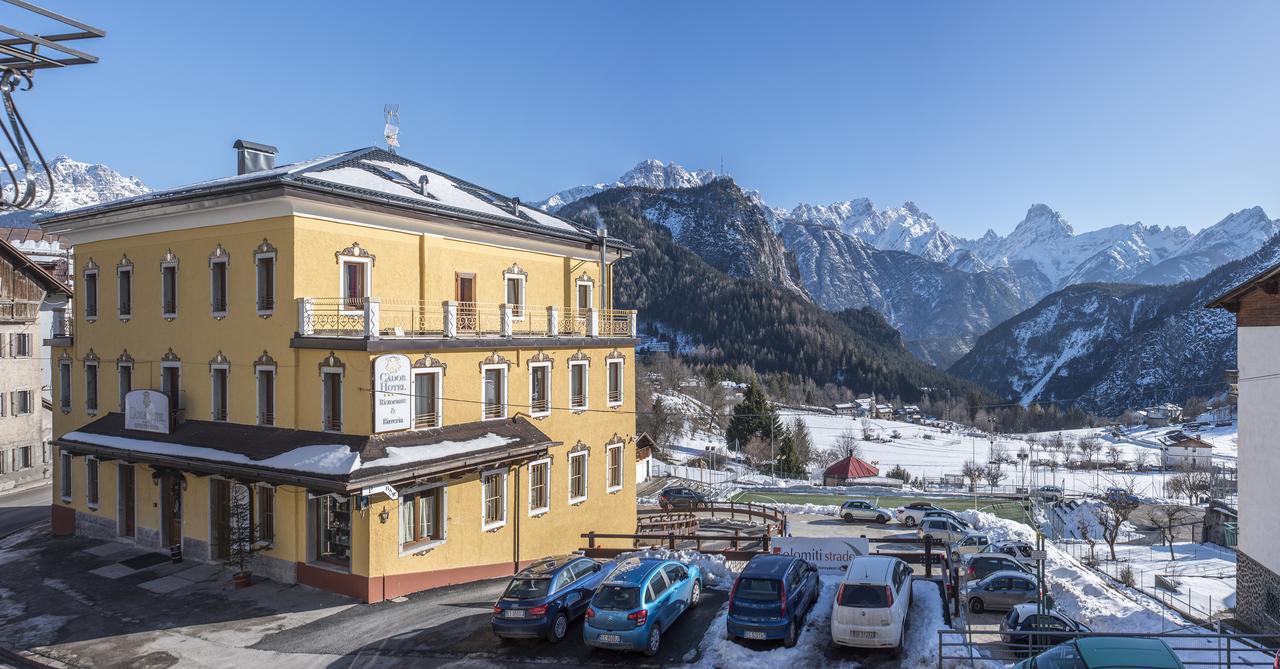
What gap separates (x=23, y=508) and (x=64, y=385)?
475 inches

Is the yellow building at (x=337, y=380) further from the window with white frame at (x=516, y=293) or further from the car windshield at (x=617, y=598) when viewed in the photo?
the car windshield at (x=617, y=598)

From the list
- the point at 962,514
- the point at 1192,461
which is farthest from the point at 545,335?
the point at 1192,461

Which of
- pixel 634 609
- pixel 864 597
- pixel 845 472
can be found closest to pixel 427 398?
pixel 634 609

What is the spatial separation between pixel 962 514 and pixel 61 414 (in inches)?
1811

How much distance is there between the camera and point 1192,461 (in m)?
109

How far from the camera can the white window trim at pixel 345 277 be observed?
2198 centimetres

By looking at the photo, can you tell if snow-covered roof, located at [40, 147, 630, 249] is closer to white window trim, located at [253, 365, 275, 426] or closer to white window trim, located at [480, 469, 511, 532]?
white window trim, located at [253, 365, 275, 426]

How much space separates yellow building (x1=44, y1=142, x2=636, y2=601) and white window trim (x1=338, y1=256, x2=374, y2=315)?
0.06 meters

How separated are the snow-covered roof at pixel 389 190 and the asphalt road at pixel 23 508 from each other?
47.4ft

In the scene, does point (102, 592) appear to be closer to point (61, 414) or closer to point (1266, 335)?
point (61, 414)

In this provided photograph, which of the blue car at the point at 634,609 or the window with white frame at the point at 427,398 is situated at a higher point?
the window with white frame at the point at 427,398

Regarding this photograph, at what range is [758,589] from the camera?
15992mm

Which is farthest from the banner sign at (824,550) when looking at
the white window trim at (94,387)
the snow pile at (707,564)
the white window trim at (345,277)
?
the white window trim at (94,387)

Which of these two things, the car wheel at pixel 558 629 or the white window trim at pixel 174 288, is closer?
the car wheel at pixel 558 629
